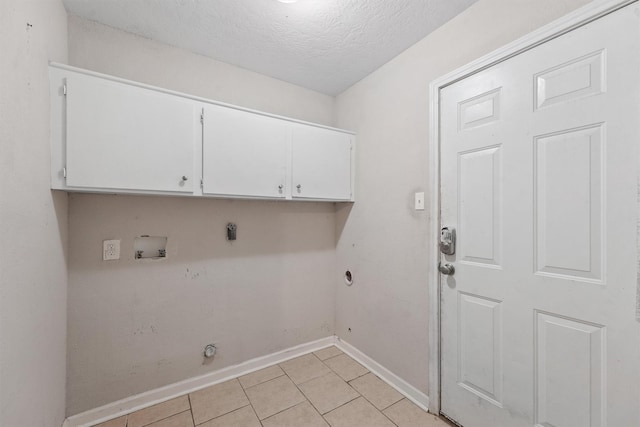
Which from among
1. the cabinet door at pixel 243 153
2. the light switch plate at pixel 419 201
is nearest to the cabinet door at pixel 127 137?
the cabinet door at pixel 243 153

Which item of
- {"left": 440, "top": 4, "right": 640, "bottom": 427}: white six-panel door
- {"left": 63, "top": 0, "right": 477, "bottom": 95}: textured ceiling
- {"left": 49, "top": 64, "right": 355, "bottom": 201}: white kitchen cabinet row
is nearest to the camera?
{"left": 440, "top": 4, "right": 640, "bottom": 427}: white six-panel door

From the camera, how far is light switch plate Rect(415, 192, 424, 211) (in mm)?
1756

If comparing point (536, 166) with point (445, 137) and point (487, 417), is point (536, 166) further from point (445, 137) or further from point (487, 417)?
point (487, 417)

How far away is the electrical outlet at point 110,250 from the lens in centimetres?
165

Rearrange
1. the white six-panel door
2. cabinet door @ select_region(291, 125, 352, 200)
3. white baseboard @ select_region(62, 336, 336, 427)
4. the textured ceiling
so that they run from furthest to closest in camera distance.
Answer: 1. cabinet door @ select_region(291, 125, 352, 200)
2. white baseboard @ select_region(62, 336, 336, 427)
3. the textured ceiling
4. the white six-panel door

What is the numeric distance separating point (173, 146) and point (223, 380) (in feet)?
5.72

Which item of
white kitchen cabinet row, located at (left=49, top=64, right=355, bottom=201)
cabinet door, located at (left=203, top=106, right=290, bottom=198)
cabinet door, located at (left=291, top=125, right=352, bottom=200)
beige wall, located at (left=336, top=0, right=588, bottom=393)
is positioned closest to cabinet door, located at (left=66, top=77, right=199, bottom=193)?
white kitchen cabinet row, located at (left=49, top=64, right=355, bottom=201)

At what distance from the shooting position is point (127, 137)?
146 centimetres

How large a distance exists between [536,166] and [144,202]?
2.28 m

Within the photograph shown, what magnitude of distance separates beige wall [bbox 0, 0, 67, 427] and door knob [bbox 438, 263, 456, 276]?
6.43ft

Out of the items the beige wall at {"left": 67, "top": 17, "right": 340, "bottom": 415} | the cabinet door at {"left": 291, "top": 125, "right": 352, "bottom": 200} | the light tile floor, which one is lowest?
the light tile floor

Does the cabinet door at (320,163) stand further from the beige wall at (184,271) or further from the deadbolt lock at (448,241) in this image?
the deadbolt lock at (448,241)

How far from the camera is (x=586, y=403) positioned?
1.09m

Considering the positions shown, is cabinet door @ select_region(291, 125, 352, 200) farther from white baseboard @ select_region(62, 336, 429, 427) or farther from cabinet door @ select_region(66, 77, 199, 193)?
white baseboard @ select_region(62, 336, 429, 427)
